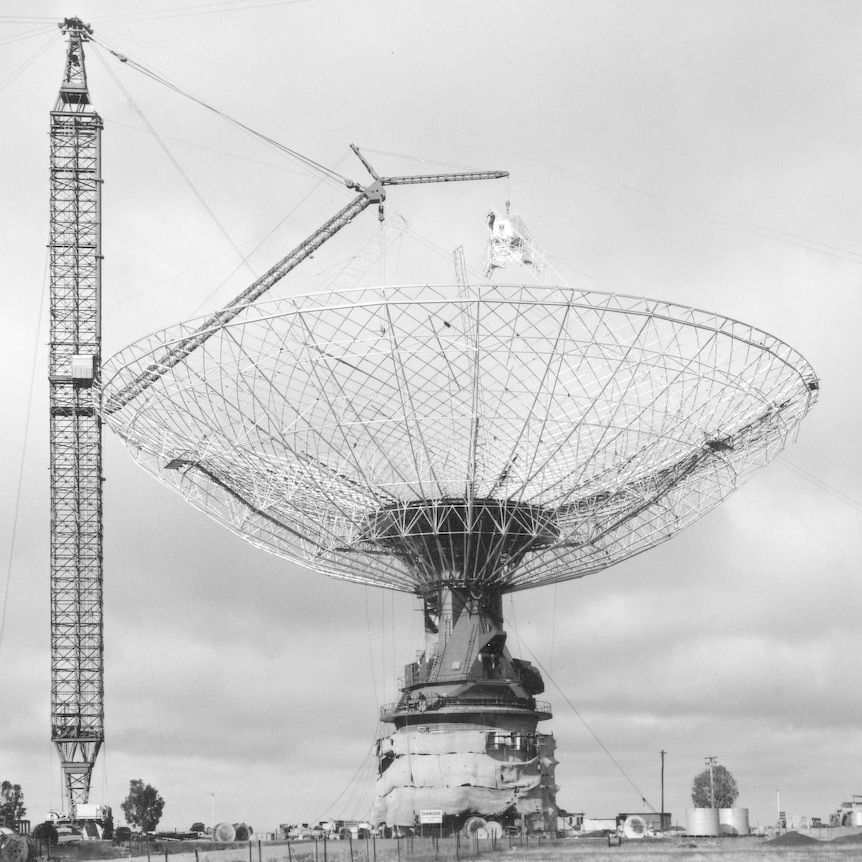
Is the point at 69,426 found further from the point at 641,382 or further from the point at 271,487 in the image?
the point at 641,382

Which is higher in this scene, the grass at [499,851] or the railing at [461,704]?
the railing at [461,704]

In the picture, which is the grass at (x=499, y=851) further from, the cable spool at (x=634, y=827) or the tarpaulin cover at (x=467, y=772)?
the cable spool at (x=634, y=827)

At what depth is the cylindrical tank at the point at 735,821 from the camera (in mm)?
99000

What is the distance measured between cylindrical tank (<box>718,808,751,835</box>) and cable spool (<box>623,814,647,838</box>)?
17.0 ft

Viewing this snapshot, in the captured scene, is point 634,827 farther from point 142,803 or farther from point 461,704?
point 142,803

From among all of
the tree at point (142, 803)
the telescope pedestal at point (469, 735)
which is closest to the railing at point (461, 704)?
the telescope pedestal at point (469, 735)

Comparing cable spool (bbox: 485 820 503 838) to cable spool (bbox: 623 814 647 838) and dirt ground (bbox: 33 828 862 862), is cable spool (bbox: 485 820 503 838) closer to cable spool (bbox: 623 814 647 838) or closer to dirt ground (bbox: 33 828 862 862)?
dirt ground (bbox: 33 828 862 862)

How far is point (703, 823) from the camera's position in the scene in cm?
9556

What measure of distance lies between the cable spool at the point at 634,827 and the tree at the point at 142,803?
81440 millimetres

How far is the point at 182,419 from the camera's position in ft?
272

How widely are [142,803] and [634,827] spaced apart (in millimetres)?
90627

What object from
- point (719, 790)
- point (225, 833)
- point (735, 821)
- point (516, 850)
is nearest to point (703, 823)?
point (735, 821)

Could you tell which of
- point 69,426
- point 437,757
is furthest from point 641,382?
point 69,426

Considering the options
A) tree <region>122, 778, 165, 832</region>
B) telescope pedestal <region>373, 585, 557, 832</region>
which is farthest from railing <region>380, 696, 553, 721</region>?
tree <region>122, 778, 165, 832</region>
